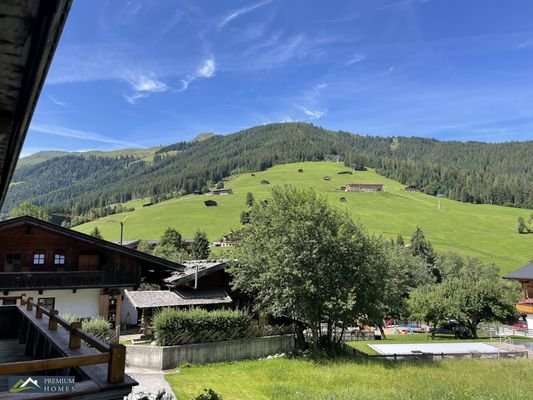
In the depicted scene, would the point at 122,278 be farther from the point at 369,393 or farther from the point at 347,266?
the point at 369,393

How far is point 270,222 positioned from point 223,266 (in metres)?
5.49

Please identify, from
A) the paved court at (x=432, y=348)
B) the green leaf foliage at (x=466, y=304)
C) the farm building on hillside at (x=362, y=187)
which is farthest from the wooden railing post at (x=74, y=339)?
the farm building on hillside at (x=362, y=187)

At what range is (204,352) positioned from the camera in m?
23.6

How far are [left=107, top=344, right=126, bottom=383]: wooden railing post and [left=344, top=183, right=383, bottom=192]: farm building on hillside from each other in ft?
571

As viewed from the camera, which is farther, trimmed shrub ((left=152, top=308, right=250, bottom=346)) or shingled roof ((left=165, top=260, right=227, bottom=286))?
shingled roof ((left=165, top=260, right=227, bottom=286))

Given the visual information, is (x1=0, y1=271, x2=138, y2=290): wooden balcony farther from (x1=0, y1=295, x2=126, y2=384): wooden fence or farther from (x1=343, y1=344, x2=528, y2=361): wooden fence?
(x1=0, y1=295, x2=126, y2=384): wooden fence

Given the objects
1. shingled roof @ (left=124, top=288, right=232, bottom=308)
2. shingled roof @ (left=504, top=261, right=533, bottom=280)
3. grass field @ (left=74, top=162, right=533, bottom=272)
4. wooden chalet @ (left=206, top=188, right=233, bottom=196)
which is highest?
wooden chalet @ (left=206, top=188, right=233, bottom=196)

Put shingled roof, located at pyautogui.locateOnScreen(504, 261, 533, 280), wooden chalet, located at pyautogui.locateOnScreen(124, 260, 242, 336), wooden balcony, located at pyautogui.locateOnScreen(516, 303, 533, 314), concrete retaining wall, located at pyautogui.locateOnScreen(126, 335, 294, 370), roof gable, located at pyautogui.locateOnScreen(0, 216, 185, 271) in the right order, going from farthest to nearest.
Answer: shingled roof, located at pyautogui.locateOnScreen(504, 261, 533, 280), wooden balcony, located at pyautogui.locateOnScreen(516, 303, 533, 314), wooden chalet, located at pyautogui.locateOnScreen(124, 260, 242, 336), roof gable, located at pyautogui.locateOnScreen(0, 216, 185, 271), concrete retaining wall, located at pyautogui.locateOnScreen(126, 335, 294, 370)

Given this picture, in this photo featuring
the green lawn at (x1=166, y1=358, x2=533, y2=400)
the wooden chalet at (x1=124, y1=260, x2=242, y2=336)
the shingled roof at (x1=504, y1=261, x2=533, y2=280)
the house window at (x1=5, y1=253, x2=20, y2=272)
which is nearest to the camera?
the green lawn at (x1=166, y1=358, x2=533, y2=400)

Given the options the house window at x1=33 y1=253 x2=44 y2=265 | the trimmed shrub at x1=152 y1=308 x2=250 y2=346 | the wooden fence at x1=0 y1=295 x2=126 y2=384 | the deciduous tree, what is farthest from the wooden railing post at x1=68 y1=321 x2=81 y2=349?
the deciduous tree

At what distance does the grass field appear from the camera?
115 meters

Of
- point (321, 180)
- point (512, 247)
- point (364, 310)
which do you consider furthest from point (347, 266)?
point (321, 180)

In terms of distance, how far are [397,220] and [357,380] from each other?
123 meters

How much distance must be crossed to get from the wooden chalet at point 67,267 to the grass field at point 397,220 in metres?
87.3
